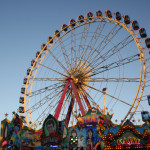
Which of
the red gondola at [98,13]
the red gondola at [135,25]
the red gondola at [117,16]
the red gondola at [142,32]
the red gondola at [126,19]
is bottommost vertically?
the red gondola at [142,32]

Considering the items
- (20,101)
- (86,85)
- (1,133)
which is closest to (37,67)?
(20,101)

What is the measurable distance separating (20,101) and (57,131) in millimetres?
11014

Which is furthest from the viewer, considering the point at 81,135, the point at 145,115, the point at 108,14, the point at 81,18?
the point at 81,18

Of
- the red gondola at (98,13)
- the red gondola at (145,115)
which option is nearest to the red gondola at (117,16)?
the red gondola at (98,13)

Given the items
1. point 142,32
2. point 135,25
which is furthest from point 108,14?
point 142,32

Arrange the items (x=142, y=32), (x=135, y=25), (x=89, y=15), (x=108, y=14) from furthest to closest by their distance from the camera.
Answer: (x=89, y=15) < (x=108, y=14) < (x=135, y=25) < (x=142, y=32)

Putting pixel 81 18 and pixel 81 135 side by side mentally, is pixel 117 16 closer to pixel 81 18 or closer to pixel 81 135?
pixel 81 18

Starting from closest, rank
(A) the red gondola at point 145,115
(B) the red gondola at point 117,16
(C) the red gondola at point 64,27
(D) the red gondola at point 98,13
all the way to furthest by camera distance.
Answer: (A) the red gondola at point 145,115, (B) the red gondola at point 117,16, (D) the red gondola at point 98,13, (C) the red gondola at point 64,27

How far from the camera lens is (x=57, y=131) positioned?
21656 mm

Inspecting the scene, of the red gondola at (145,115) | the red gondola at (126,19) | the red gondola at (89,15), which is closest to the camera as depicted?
the red gondola at (145,115)

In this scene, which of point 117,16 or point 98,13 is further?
point 98,13

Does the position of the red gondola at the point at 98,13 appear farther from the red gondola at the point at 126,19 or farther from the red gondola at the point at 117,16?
the red gondola at the point at 126,19

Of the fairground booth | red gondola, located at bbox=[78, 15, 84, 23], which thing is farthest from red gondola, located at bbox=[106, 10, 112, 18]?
the fairground booth

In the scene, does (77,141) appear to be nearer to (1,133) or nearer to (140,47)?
(1,133)
